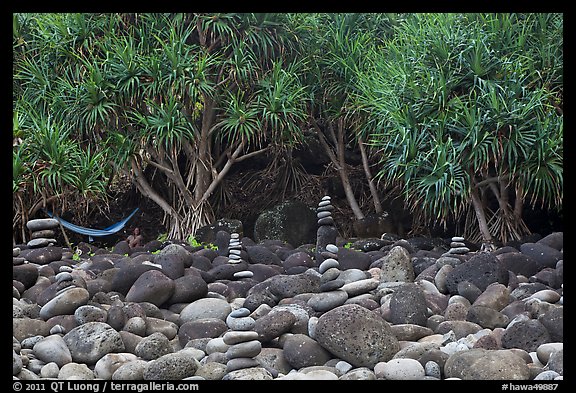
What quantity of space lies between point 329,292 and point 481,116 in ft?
8.73

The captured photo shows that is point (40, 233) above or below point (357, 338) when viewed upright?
above

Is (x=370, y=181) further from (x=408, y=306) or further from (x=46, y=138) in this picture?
(x=408, y=306)

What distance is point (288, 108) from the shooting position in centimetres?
769

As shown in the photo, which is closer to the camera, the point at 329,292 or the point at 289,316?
the point at 289,316

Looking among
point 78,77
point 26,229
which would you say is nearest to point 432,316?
point 26,229

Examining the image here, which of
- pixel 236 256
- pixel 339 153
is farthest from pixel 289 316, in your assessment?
pixel 339 153

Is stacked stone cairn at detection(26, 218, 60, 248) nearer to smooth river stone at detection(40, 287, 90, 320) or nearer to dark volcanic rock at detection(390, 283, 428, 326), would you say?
smooth river stone at detection(40, 287, 90, 320)

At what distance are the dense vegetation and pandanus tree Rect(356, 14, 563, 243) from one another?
0.05ft

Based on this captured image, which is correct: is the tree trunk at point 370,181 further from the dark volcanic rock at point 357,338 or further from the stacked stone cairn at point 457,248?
the dark volcanic rock at point 357,338

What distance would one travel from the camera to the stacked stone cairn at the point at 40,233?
538cm

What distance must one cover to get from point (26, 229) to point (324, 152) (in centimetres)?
383

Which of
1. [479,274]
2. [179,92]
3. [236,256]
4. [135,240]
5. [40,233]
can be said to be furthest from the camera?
[179,92]

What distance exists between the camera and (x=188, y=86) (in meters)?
7.49

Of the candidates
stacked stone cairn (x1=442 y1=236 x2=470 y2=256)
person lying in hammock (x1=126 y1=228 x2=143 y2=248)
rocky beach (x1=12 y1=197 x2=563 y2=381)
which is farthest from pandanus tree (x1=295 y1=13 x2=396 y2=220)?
rocky beach (x1=12 y1=197 x2=563 y2=381)
